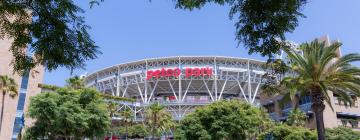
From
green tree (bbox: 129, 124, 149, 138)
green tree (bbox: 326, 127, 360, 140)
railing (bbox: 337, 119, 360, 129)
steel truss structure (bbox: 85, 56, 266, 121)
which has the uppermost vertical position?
steel truss structure (bbox: 85, 56, 266, 121)

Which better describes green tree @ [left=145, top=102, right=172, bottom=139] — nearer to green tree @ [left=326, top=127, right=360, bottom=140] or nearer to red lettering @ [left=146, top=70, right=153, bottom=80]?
green tree @ [left=326, top=127, right=360, bottom=140]

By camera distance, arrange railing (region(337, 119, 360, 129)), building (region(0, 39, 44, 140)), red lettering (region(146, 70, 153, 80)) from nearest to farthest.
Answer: building (region(0, 39, 44, 140)) → railing (region(337, 119, 360, 129)) → red lettering (region(146, 70, 153, 80))

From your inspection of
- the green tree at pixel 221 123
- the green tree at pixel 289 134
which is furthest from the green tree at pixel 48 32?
the green tree at pixel 289 134

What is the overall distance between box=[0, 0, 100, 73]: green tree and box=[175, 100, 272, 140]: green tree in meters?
47.4

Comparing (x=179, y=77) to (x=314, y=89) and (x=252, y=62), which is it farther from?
(x=314, y=89)

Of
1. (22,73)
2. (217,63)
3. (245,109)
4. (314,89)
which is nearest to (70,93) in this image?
(245,109)

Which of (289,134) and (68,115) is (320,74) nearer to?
(289,134)

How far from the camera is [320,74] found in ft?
104

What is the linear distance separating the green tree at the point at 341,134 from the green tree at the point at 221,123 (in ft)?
46.8

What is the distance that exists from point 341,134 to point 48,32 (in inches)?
2606

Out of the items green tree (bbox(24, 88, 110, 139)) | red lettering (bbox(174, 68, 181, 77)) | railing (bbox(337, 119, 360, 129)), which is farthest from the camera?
red lettering (bbox(174, 68, 181, 77))

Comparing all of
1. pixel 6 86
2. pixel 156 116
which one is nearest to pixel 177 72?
pixel 156 116

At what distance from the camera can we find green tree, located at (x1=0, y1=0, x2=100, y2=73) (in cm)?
637

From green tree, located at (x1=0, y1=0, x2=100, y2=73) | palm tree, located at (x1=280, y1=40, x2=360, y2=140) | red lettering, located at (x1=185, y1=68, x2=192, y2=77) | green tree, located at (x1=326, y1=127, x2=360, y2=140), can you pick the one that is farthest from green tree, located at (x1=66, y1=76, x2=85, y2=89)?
green tree, located at (x1=0, y1=0, x2=100, y2=73)
